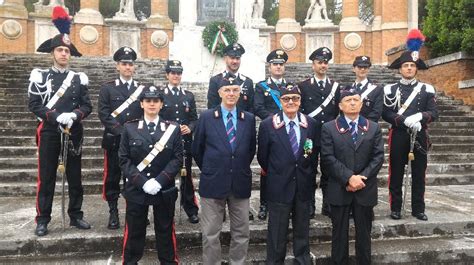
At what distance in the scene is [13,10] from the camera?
20766 mm

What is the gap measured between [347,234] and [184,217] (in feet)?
7.44

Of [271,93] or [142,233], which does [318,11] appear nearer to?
[271,93]

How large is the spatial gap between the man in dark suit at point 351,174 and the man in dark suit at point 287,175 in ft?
0.79

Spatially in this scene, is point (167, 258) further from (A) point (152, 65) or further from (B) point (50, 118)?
(A) point (152, 65)

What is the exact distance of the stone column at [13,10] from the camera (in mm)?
20547

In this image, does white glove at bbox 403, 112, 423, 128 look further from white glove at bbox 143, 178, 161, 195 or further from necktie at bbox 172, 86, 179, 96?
white glove at bbox 143, 178, 161, 195

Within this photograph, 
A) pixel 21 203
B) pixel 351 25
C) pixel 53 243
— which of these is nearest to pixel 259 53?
pixel 21 203

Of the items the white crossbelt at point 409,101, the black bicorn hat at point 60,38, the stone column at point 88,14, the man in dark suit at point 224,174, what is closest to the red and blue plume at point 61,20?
the black bicorn hat at point 60,38

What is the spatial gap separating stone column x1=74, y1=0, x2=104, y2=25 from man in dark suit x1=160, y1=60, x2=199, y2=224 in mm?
18258

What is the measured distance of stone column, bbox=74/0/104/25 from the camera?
21.9m

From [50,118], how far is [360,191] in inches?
139

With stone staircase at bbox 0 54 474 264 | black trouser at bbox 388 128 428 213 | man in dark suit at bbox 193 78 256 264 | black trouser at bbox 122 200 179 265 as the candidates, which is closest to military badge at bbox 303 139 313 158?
man in dark suit at bbox 193 78 256 264

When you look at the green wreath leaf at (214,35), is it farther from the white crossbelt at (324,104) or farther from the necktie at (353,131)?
the necktie at (353,131)

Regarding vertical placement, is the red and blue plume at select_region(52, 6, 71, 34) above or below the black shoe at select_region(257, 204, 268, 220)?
above
